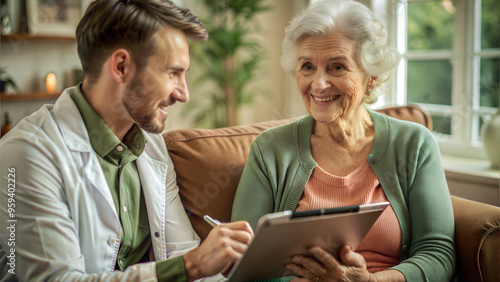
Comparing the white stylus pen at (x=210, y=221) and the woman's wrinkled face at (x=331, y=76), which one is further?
the woman's wrinkled face at (x=331, y=76)

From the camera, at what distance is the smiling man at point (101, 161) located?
973 millimetres

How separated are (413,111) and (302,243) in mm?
1047

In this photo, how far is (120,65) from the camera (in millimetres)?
1069

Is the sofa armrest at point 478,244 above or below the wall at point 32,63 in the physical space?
below

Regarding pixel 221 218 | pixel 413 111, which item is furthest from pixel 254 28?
pixel 221 218

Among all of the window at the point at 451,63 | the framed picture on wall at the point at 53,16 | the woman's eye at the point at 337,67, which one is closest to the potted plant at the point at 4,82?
the framed picture on wall at the point at 53,16

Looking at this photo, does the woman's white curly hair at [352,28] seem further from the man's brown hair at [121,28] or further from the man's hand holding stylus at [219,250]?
the man's hand holding stylus at [219,250]

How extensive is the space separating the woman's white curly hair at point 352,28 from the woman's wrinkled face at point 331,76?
0.02 metres

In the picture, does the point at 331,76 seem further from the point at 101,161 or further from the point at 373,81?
the point at 101,161

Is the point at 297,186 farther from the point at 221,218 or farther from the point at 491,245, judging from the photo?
the point at 491,245

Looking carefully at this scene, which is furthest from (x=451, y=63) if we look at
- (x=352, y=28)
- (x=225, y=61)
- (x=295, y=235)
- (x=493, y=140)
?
(x=295, y=235)

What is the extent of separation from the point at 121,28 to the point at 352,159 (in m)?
0.81

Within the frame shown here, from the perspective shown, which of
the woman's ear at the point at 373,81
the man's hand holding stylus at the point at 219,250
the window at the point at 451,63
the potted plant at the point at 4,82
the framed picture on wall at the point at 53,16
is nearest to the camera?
the man's hand holding stylus at the point at 219,250

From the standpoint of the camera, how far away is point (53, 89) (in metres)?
2.82
